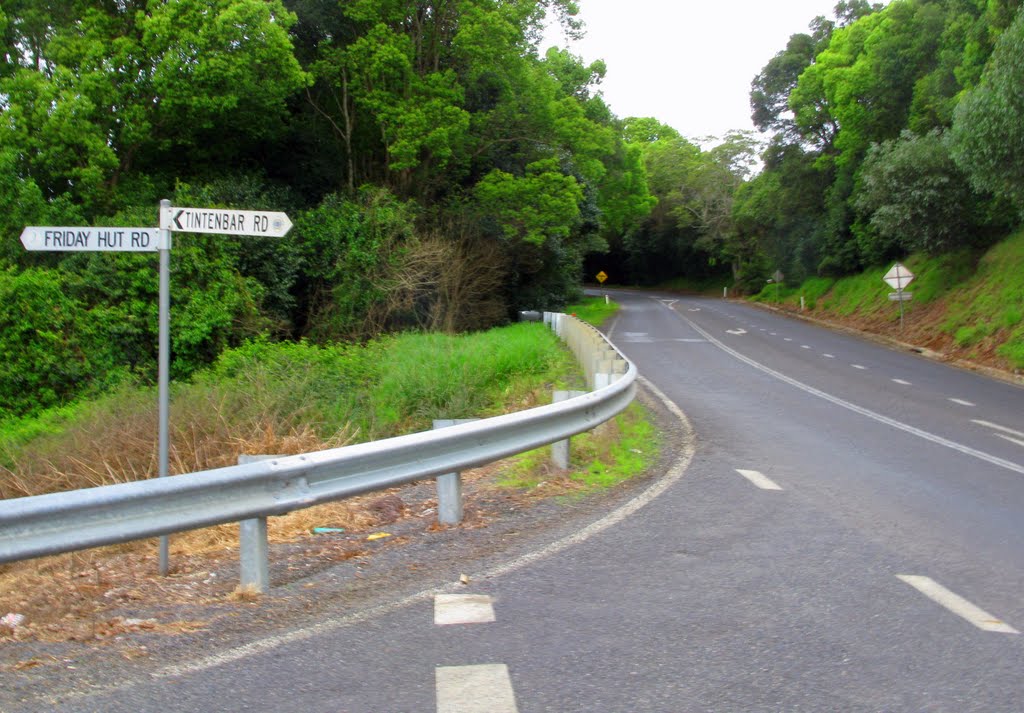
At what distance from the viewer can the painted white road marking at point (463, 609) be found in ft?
15.8

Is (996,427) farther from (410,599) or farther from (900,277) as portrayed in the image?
(900,277)

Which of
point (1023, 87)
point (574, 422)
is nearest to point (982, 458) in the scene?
point (574, 422)

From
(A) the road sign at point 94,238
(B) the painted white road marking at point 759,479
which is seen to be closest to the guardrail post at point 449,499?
(A) the road sign at point 94,238

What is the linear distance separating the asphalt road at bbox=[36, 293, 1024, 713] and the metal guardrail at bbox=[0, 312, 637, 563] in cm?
89

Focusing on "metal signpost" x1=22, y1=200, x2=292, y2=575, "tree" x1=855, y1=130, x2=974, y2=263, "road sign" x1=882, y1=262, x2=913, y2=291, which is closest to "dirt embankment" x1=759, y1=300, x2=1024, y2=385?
"road sign" x1=882, y1=262, x2=913, y2=291

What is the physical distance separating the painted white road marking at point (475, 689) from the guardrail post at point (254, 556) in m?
1.55

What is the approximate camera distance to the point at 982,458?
10.9 m

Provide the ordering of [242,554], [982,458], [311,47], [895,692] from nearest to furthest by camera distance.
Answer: [895,692] → [242,554] → [982,458] → [311,47]

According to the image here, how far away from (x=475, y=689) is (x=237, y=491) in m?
1.93

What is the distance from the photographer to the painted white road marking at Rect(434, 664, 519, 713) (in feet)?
12.5

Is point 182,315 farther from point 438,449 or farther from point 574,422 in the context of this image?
point 438,449

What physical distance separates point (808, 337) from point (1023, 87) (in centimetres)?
1398

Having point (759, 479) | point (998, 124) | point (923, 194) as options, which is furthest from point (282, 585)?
point (923, 194)

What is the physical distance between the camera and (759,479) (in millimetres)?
8961
